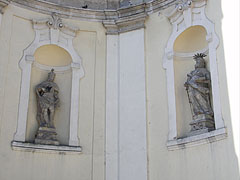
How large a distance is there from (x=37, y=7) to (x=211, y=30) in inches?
175

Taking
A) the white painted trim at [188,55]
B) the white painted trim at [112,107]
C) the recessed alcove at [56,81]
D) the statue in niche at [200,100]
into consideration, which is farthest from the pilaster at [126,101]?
the statue in niche at [200,100]

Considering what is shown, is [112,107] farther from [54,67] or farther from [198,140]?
[198,140]

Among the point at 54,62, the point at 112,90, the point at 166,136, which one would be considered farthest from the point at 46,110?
the point at 166,136

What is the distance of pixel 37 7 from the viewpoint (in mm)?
11039

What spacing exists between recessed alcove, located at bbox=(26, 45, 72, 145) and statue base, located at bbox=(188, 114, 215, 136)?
305cm

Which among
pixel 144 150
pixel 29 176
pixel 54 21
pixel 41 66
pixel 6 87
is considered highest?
pixel 54 21

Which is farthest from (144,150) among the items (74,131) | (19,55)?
(19,55)

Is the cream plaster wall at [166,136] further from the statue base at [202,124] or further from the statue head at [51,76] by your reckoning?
the statue head at [51,76]

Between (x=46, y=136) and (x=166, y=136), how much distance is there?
109 inches

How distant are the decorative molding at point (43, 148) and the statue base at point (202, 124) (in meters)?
2.71

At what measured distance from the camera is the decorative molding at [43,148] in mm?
9533

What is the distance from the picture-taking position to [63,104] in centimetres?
1074

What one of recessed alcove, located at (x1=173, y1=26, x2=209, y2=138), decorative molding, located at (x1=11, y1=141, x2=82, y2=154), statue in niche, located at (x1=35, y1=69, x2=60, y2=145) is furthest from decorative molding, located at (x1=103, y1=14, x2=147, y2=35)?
decorative molding, located at (x1=11, y1=141, x2=82, y2=154)

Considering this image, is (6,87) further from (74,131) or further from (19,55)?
(74,131)
